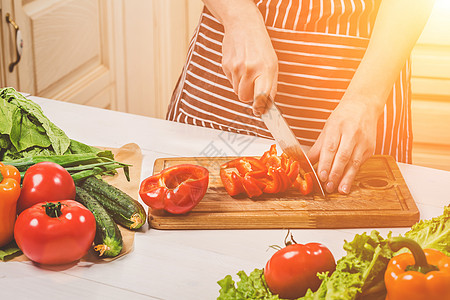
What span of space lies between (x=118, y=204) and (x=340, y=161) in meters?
0.51

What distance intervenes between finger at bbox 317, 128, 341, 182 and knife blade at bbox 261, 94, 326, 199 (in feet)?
0.09

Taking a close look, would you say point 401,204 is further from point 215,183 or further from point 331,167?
point 215,183

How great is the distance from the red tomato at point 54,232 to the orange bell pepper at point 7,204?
0.04m

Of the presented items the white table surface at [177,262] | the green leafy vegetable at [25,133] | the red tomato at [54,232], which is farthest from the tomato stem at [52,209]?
the green leafy vegetable at [25,133]

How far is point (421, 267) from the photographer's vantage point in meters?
0.82

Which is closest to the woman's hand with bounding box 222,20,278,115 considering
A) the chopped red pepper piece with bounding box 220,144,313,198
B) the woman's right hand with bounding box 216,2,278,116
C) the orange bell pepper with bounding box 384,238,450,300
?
the woman's right hand with bounding box 216,2,278,116

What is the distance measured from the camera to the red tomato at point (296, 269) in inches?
36.8

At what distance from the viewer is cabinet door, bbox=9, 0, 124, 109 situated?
2602 millimetres

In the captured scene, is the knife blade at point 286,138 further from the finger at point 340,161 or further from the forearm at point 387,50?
the forearm at point 387,50

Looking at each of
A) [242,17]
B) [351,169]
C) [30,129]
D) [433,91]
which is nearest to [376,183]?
[351,169]

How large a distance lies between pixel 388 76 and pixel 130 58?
2104 millimetres

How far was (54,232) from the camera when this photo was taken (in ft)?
3.53

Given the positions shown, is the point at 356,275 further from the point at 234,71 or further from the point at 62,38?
the point at 62,38

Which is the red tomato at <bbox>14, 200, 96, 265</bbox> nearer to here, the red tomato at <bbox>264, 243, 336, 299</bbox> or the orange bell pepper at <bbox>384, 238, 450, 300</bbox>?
the red tomato at <bbox>264, 243, 336, 299</bbox>
